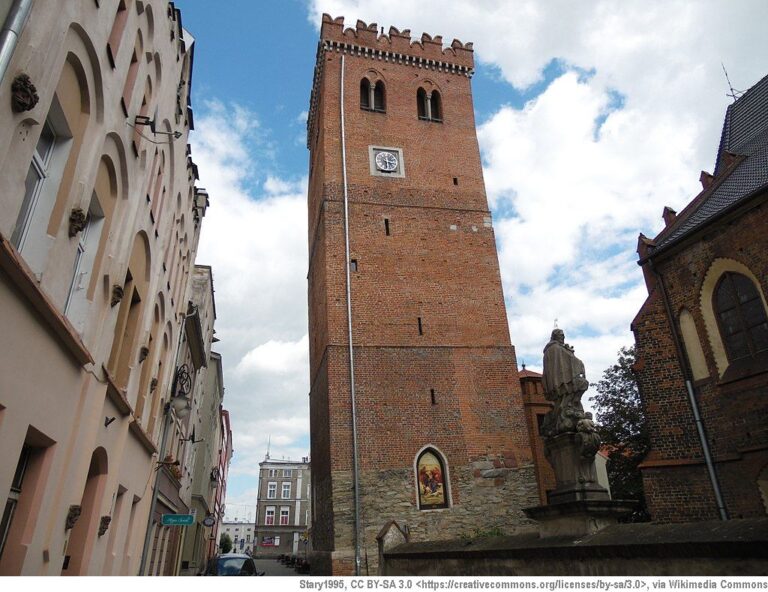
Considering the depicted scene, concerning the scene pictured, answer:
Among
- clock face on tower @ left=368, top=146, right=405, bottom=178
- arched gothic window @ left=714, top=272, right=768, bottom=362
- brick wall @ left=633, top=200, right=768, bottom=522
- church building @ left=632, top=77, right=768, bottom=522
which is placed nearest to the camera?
brick wall @ left=633, top=200, right=768, bottom=522

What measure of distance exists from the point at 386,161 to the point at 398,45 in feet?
22.4

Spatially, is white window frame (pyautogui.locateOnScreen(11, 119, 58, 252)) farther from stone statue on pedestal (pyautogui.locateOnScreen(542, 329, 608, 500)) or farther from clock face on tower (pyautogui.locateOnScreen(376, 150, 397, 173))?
clock face on tower (pyautogui.locateOnScreen(376, 150, 397, 173))

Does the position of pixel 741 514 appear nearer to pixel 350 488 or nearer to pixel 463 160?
pixel 350 488

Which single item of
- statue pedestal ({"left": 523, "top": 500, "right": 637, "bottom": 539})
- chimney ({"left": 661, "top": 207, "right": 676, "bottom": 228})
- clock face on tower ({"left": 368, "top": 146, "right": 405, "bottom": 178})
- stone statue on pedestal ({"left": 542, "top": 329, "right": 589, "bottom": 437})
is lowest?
statue pedestal ({"left": 523, "top": 500, "right": 637, "bottom": 539})

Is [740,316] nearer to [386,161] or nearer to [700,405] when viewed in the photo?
[700,405]

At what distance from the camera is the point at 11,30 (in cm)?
409

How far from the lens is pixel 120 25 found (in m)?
7.37

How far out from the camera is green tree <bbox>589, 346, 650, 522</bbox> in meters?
23.9

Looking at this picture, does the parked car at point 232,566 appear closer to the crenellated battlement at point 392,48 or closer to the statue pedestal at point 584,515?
the statue pedestal at point 584,515

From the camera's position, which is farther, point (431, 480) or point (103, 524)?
point (431, 480)

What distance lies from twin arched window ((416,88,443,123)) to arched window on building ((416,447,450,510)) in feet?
47.5

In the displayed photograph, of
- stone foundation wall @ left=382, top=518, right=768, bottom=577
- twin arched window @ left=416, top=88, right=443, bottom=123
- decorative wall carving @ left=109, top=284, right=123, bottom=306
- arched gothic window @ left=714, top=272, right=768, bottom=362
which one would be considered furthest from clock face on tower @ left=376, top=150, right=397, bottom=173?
stone foundation wall @ left=382, top=518, right=768, bottom=577

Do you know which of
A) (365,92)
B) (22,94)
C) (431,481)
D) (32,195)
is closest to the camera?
(22,94)

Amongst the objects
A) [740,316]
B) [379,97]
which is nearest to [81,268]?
[740,316]
